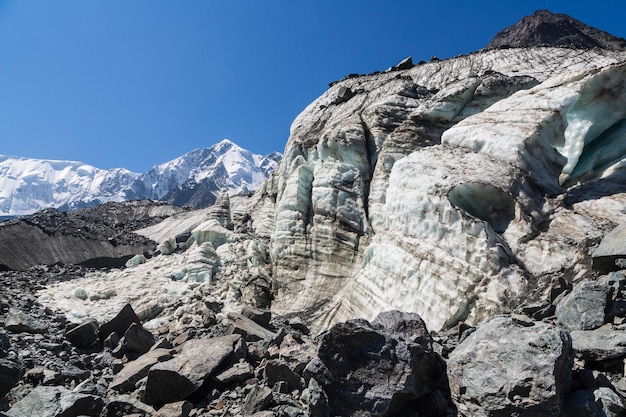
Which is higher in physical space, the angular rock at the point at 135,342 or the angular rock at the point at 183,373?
the angular rock at the point at 135,342

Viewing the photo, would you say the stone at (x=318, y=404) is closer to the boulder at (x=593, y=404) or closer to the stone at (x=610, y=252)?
the boulder at (x=593, y=404)

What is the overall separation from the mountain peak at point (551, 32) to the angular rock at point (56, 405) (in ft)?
292

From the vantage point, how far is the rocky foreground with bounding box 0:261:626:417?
14.1ft

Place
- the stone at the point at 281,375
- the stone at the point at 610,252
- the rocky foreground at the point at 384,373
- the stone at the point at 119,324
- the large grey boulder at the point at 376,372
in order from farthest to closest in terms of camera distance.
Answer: the stone at the point at 119,324, the stone at the point at 610,252, the stone at the point at 281,375, the large grey boulder at the point at 376,372, the rocky foreground at the point at 384,373

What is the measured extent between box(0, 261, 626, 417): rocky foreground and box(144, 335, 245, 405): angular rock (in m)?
0.02

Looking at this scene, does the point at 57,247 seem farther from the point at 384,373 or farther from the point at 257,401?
the point at 384,373

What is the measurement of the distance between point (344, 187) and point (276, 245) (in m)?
4.17

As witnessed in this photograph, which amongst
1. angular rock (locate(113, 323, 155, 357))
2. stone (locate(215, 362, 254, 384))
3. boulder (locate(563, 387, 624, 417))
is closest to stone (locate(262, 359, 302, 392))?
stone (locate(215, 362, 254, 384))

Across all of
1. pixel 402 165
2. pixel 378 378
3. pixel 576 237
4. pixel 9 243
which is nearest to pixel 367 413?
pixel 378 378

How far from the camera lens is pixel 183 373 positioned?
670cm

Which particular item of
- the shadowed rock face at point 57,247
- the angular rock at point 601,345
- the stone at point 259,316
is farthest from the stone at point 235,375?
the shadowed rock face at point 57,247

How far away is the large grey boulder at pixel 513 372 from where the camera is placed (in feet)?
13.2

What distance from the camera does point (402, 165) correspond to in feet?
40.3

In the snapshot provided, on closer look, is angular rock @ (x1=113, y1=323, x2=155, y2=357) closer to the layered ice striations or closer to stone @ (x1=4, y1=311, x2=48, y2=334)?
stone @ (x1=4, y1=311, x2=48, y2=334)
